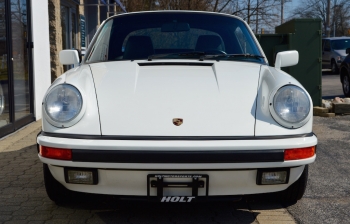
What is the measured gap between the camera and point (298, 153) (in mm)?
3133

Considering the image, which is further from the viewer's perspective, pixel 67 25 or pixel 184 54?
pixel 67 25

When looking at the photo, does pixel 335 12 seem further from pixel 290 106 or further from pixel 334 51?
pixel 290 106

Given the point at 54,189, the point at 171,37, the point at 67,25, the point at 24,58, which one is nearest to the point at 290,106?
the point at 171,37

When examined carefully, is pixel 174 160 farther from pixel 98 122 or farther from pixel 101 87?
pixel 101 87

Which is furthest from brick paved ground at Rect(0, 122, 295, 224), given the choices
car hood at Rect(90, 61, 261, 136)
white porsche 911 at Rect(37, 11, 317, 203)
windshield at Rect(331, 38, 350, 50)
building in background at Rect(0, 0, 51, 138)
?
windshield at Rect(331, 38, 350, 50)

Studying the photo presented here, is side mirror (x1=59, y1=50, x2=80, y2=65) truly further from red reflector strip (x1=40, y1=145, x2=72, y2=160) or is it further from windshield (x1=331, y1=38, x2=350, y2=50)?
windshield (x1=331, y1=38, x2=350, y2=50)

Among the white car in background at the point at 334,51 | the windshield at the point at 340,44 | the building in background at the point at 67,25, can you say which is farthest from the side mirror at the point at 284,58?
the windshield at the point at 340,44

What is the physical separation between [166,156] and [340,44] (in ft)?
71.3

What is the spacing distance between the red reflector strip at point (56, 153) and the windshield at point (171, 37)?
1259 mm

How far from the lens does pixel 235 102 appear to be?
10.7 ft

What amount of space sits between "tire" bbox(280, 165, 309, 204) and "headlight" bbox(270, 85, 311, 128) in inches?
20.7

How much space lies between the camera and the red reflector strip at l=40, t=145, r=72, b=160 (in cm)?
304

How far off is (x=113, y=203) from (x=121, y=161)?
96cm

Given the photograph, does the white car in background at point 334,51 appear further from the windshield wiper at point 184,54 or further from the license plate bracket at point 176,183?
the license plate bracket at point 176,183
